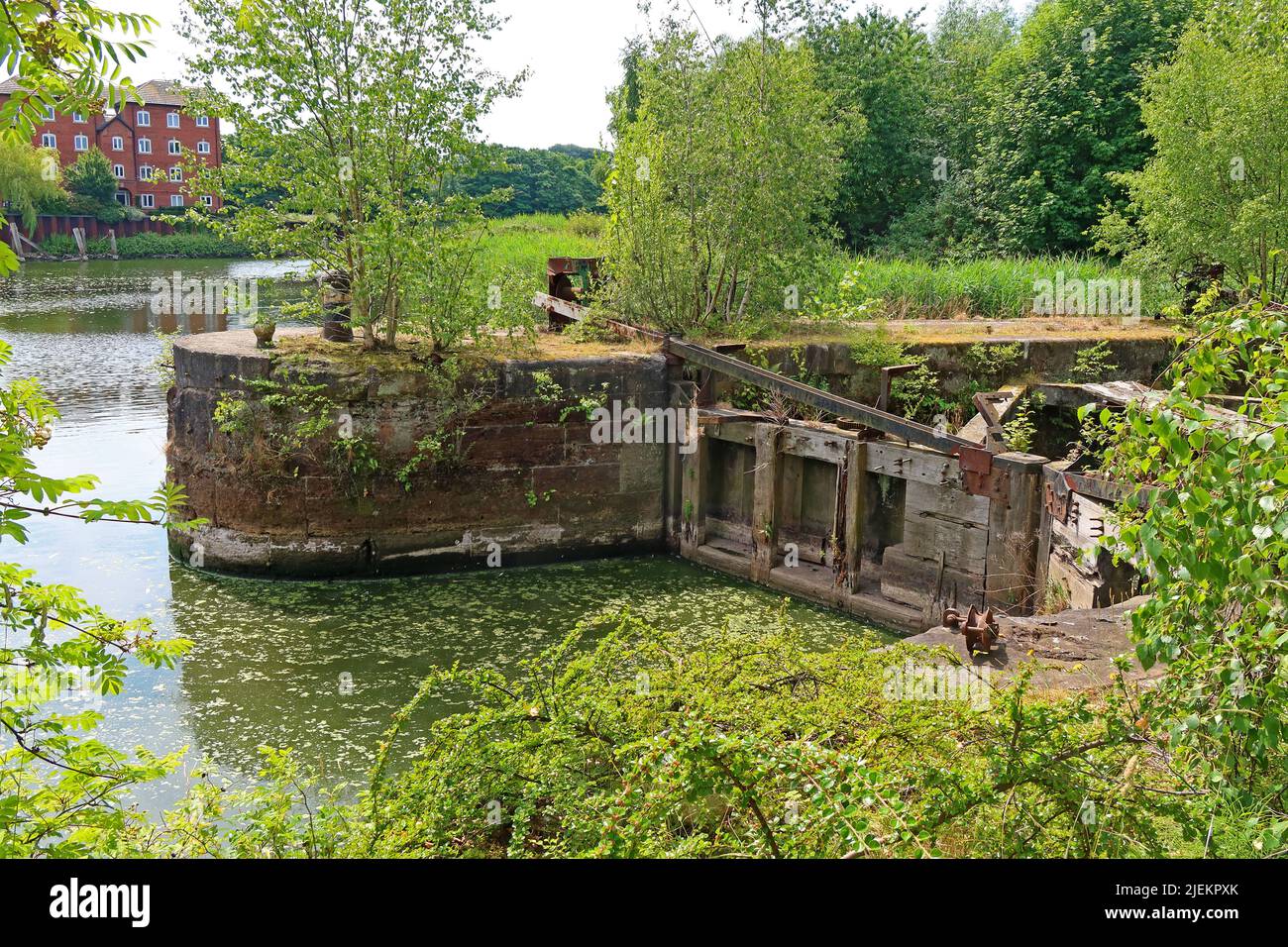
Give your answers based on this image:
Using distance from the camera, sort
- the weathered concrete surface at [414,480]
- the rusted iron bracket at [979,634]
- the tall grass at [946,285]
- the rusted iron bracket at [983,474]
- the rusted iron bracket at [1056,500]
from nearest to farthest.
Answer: the rusted iron bracket at [979,634], the rusted iron bracket at [1056,500], the rusted iron bracket at [983,474], the weathered concrete surface at [414,480], the tall grass at [946,285]

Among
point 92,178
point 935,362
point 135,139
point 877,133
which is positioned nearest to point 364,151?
point 935,362

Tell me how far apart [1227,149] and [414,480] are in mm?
12951

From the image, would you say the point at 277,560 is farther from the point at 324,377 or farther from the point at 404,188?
the point at 404,188

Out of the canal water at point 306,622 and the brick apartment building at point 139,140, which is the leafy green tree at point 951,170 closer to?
the canal water at point 306,622

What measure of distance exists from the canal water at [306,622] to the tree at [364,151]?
52.1 inches

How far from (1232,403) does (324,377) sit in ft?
36.9

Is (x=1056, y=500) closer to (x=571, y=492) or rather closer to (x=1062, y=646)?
(x=1062, y=646)

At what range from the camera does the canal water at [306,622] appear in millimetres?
10195

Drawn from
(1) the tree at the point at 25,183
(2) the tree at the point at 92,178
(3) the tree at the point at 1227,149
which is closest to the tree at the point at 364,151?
(3) the tree at the point at 1227,149

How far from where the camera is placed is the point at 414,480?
1473 centimetres

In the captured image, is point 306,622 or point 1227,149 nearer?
point 306,622

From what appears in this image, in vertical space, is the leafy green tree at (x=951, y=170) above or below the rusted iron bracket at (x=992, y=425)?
above

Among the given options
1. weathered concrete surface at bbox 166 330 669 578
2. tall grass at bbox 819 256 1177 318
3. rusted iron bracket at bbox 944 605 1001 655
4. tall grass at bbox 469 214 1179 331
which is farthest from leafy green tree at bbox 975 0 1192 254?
rusted iron bracket at bbox 944 605 1001 655

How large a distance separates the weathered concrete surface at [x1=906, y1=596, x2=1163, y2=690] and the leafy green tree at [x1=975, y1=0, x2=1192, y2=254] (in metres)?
19.2
